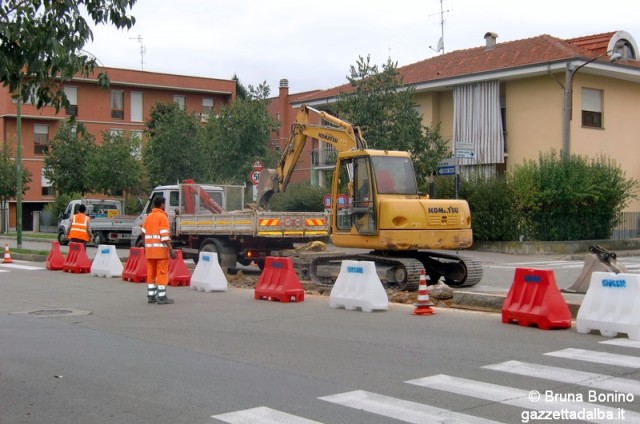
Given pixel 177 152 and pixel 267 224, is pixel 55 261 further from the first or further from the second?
pixel 177 152

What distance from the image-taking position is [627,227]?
1277 inches

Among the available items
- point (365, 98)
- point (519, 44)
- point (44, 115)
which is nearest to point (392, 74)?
point (365, 98)

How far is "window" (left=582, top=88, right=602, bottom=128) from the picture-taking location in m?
32.4

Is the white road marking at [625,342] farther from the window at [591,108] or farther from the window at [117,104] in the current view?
the window at [117,104]

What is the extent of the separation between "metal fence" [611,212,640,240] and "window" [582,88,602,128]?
408cm

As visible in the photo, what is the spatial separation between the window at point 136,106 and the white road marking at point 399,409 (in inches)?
2125

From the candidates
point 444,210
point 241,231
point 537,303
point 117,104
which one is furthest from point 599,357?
point 117,104

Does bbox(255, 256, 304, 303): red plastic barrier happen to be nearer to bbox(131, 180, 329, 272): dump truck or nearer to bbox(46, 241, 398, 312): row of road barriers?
bbox(46, 241, 398, 312): row of road barriers

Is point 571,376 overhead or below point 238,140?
below

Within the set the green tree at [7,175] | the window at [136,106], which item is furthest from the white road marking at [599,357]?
the window at [136,106]

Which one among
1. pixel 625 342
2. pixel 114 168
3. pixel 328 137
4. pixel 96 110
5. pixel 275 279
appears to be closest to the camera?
pixel 625 342

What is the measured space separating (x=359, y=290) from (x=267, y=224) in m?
5.70

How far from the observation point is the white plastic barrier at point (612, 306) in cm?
922

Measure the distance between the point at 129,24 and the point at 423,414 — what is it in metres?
4.60
